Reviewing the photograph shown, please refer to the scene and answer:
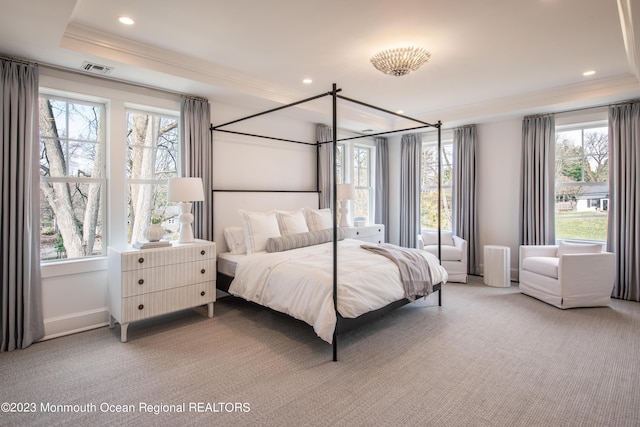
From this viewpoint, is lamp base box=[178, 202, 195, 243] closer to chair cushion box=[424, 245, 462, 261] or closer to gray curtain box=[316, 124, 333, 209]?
gray curtain box=[316, 124, 333, 209]

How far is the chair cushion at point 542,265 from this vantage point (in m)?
3.94

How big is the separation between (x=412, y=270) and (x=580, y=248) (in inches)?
93.2

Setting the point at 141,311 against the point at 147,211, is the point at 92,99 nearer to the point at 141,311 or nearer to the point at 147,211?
the point at 147,211

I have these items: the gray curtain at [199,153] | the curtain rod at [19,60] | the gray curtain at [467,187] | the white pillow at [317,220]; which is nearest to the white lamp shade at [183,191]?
the gray curtain at [199,153]

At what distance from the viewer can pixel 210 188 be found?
4.09 m

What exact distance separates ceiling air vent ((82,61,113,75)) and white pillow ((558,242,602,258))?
17.7 ft

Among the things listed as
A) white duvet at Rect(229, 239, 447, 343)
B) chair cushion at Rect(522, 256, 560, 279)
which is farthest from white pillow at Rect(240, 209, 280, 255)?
chair cushion at Rect(522, 256, 560, 279)

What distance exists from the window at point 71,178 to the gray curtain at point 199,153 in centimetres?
79

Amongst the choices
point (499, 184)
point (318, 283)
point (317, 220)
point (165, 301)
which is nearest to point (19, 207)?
point (165, 301)

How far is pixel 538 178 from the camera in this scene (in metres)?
4.86

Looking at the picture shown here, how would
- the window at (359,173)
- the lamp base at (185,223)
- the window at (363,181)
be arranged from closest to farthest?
the lamp base at (185,223), the window at (359,173), the window at (363,181)

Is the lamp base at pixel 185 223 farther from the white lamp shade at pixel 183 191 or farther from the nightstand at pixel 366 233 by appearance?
the nightstand at pixel 366 233

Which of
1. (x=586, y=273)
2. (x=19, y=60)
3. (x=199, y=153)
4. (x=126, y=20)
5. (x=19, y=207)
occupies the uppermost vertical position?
(x=126, y=20)

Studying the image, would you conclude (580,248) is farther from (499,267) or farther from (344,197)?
(344,197)
